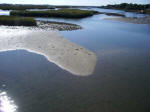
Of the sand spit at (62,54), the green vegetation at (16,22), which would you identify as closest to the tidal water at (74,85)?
the sand spit at (62,54)

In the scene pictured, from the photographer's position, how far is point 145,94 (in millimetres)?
Answer: 7586

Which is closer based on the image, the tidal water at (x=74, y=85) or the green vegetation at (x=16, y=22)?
the tidal water at (x=74, y=85)

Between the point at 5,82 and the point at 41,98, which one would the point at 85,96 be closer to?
the point at 41,98

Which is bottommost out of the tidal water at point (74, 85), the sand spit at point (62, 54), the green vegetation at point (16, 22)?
the tidal water at point (74, 85)

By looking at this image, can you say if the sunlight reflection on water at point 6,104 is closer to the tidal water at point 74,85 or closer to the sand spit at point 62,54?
the tidal water at point 74,85

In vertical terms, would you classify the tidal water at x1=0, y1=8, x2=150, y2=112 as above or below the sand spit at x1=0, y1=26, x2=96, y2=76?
below

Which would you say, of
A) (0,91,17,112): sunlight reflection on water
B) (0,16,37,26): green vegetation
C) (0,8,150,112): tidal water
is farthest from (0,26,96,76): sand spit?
(0,16,37,26): green vegetation

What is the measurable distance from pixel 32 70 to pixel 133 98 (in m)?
5.69

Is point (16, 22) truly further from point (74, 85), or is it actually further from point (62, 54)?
point (74, 85)

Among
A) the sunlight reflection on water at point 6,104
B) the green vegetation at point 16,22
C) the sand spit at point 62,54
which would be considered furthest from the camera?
the green vegetation at point 16,22

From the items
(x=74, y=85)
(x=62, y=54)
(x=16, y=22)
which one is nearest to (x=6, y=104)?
(x=74, y=85)

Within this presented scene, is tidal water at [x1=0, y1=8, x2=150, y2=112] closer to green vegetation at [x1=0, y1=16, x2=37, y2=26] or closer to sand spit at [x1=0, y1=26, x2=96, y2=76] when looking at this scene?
sand spit at [x1=0, y1=26, x2=96, y2=76]

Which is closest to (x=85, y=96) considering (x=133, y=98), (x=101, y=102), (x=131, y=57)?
(x=101, y=102)

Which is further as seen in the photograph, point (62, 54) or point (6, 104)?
point (62, 54)
